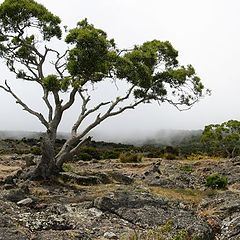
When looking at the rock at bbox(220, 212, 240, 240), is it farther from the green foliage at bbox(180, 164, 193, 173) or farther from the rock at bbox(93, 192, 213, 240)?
the green foliage at bbox(180, 164, 193, 173)

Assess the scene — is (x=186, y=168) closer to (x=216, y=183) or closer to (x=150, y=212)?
Result: (x=216, y=183)

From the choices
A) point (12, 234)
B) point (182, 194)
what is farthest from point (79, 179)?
point (12, 234)

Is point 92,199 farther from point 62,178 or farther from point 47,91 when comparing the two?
point 47,91

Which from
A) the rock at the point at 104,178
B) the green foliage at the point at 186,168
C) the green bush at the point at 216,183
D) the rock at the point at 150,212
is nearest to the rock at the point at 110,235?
the rock at the point at 150,212

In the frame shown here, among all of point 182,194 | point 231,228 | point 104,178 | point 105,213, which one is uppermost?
point 104,178

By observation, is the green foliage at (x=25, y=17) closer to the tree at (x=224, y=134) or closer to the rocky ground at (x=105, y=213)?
the rocky ground at (x=105, y=213)

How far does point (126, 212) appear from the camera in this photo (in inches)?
568

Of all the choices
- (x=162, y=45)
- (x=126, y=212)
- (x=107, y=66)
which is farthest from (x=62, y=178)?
(x=162, y=45)

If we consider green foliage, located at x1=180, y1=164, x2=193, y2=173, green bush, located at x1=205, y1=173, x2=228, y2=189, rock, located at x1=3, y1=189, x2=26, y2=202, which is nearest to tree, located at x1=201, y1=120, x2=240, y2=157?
green foliage, located at x1=180, y1=164, x2=193, y2=173

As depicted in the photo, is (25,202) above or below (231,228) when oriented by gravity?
above

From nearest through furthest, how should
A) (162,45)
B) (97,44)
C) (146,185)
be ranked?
(97,44) → (146,185) → (162,45)

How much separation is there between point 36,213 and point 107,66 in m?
8.29

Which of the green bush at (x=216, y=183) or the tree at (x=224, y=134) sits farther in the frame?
the tree at (x=224, y=134)

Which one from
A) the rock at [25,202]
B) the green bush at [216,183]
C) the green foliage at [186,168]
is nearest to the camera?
the rock at [25,202]
